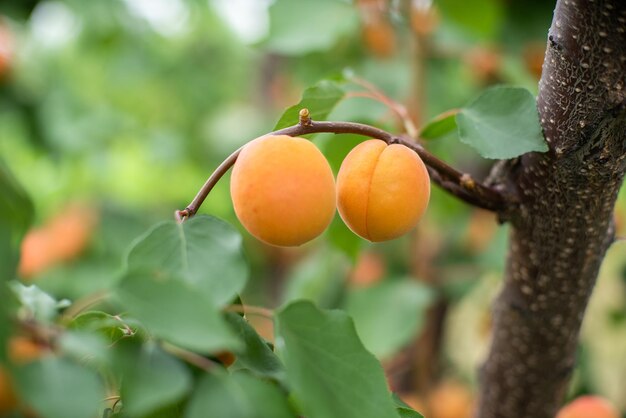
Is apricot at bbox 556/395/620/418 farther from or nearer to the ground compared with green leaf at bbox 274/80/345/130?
nearer to the ground

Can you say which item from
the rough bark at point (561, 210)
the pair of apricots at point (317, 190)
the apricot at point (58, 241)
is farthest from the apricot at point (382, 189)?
the apricot at point (58, 241)

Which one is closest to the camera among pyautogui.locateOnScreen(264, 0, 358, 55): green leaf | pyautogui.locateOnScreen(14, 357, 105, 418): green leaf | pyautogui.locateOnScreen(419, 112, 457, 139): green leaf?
pyautogui.locateOnScreen(14, 357, 105, 418): green leaf

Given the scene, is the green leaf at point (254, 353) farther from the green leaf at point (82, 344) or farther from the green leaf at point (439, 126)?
the green leaf at point (439, 126)

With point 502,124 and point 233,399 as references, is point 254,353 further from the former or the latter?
point 502,124

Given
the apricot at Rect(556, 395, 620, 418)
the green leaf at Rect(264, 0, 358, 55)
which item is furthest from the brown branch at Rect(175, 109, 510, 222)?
the green leaf at Rect(264, 0, 358, 55)

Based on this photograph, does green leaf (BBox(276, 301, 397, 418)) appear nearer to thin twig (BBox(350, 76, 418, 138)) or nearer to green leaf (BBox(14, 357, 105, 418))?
green leaf (BBox(14, 357, 105, 418))

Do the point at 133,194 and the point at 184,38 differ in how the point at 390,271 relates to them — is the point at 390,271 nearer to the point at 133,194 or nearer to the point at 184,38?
the point at 133,194

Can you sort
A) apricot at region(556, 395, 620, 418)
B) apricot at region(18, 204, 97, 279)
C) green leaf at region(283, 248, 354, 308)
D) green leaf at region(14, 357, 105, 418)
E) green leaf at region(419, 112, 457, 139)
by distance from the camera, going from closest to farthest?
green leaf at region(14, 357, 105, 418) < green leaf at region(419, 112, 457, 139) < apricot at region(556, 395, 620, 418) < green leaf at region(283, 248, 354, 308) < apricot at region(18, 204, 97, 279)
